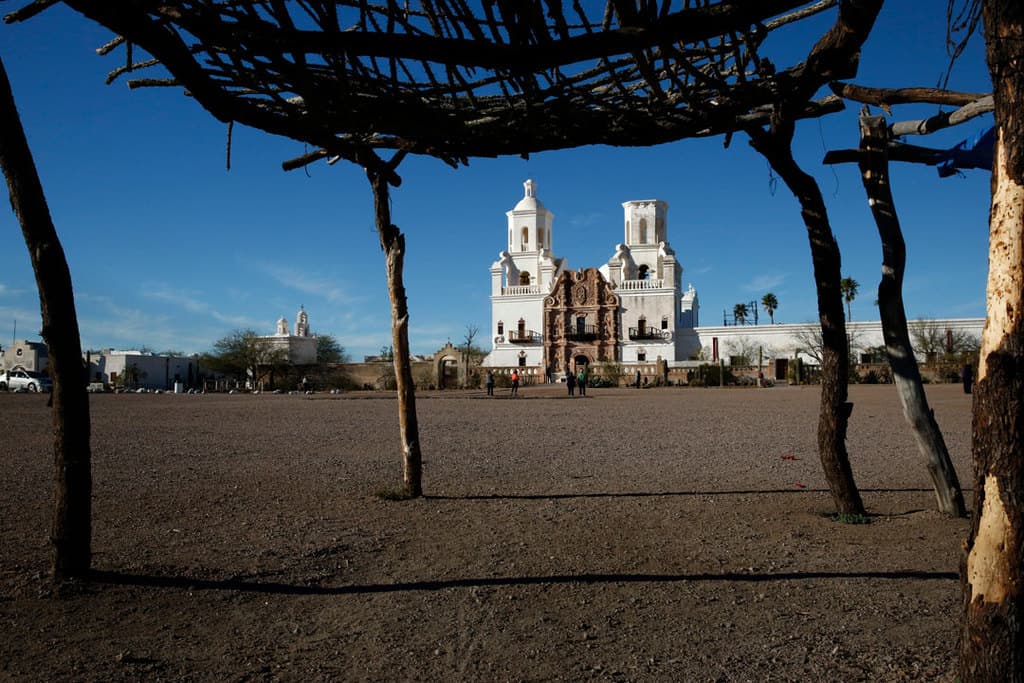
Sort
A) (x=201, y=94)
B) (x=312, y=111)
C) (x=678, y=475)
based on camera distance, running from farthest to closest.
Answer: (x=678, y=475), (x=312, y=111), (x=201, y=94)

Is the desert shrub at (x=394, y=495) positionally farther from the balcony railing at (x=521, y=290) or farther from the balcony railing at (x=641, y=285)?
the balcony railing at (x=521, y=290)

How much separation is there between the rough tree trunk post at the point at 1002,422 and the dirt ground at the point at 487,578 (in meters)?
0.86

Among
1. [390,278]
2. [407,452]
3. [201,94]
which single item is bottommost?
[407,452]

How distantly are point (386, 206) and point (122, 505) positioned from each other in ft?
11.2

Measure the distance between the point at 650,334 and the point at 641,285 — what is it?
4083mm

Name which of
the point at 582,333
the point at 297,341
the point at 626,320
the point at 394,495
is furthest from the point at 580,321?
the point at 394,495

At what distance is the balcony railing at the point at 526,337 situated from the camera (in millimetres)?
65750

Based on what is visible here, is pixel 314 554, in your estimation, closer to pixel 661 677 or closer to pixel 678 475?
pixel 661 677

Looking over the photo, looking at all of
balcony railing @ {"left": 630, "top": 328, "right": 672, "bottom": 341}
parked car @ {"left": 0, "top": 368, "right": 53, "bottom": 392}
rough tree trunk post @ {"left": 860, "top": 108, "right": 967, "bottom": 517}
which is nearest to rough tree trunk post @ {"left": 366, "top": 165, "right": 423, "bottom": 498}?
rough tree trunk post @ {"left": 860, "top": 108, "right": 967, "bottom": 517}

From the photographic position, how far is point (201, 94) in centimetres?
408

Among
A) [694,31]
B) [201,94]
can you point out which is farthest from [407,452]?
[694,31]

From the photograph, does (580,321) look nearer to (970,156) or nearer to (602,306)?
(602,306)

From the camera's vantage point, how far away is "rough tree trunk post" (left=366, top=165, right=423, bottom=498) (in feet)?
24.6

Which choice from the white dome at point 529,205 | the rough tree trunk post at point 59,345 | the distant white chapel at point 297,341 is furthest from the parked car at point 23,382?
the rough tree trunk post at point 59,345
